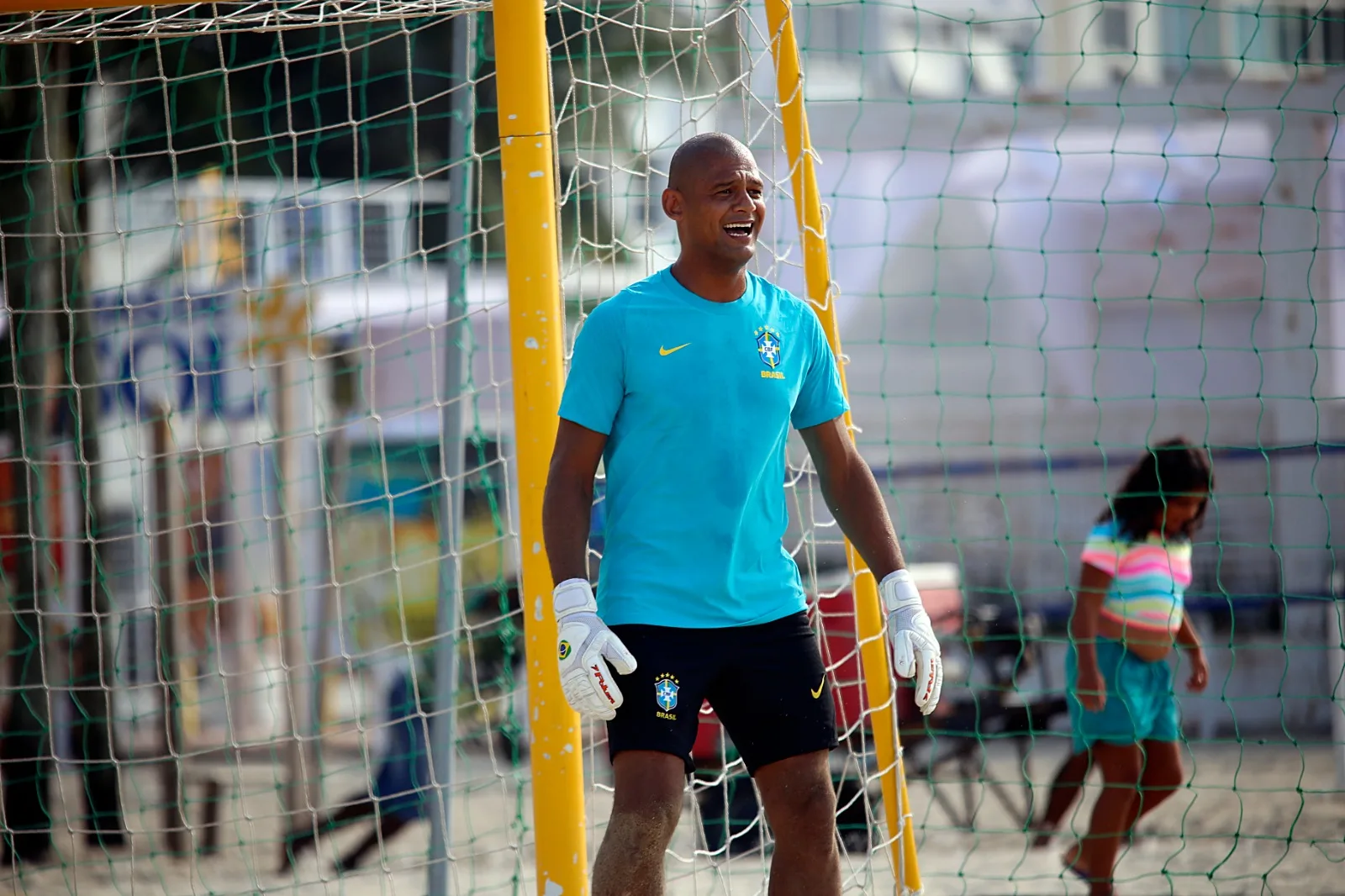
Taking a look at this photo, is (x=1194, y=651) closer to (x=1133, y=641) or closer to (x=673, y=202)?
(x=1133, y=641)

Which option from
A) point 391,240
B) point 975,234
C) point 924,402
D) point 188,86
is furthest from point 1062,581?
point 188,86

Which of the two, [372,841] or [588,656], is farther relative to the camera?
[372,841]

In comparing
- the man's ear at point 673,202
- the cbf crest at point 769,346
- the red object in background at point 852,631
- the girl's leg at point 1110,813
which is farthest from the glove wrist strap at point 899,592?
the red object in background at point 852,631

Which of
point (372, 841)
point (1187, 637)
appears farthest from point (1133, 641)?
point (372, 841)

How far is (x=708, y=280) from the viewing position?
104 inches

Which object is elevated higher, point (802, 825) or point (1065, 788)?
point (802, 825)

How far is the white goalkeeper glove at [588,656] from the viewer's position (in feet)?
7.82

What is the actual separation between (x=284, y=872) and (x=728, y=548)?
4262 millimetres

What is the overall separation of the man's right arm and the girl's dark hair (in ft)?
8.89

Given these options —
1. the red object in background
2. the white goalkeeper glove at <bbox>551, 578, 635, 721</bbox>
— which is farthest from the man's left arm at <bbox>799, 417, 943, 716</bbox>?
the red object in background

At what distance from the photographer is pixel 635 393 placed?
2547 mm

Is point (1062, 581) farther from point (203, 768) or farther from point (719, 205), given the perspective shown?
point (719, 205)

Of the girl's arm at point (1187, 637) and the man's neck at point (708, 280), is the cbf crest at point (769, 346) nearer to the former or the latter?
the man's neck at point (708, 280)

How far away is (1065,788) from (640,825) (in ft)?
10.7
